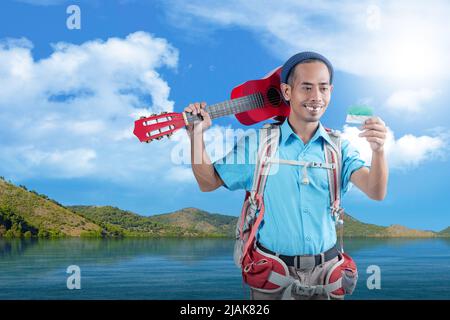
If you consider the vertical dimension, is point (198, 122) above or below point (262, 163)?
above

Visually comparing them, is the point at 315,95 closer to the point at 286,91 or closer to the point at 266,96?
the point at 286,91

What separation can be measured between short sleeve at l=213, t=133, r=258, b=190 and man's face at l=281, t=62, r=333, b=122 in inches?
18.7

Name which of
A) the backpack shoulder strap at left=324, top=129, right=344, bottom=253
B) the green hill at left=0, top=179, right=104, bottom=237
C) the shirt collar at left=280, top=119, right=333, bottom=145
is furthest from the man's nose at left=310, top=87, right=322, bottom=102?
the green hill at left=0, top=179, right=104, bottom=237

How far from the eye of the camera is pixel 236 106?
14.8 ft

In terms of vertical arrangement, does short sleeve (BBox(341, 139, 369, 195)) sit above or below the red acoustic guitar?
below

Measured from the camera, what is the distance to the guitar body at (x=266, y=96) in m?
4.54

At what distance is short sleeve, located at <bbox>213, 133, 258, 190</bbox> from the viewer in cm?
418

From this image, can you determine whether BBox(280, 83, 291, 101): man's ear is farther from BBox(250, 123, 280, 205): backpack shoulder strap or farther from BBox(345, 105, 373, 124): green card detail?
BBox(345, 105, 373, 124): green card detail

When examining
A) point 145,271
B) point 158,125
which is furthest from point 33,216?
point 158,125

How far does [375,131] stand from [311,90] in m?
0.60
